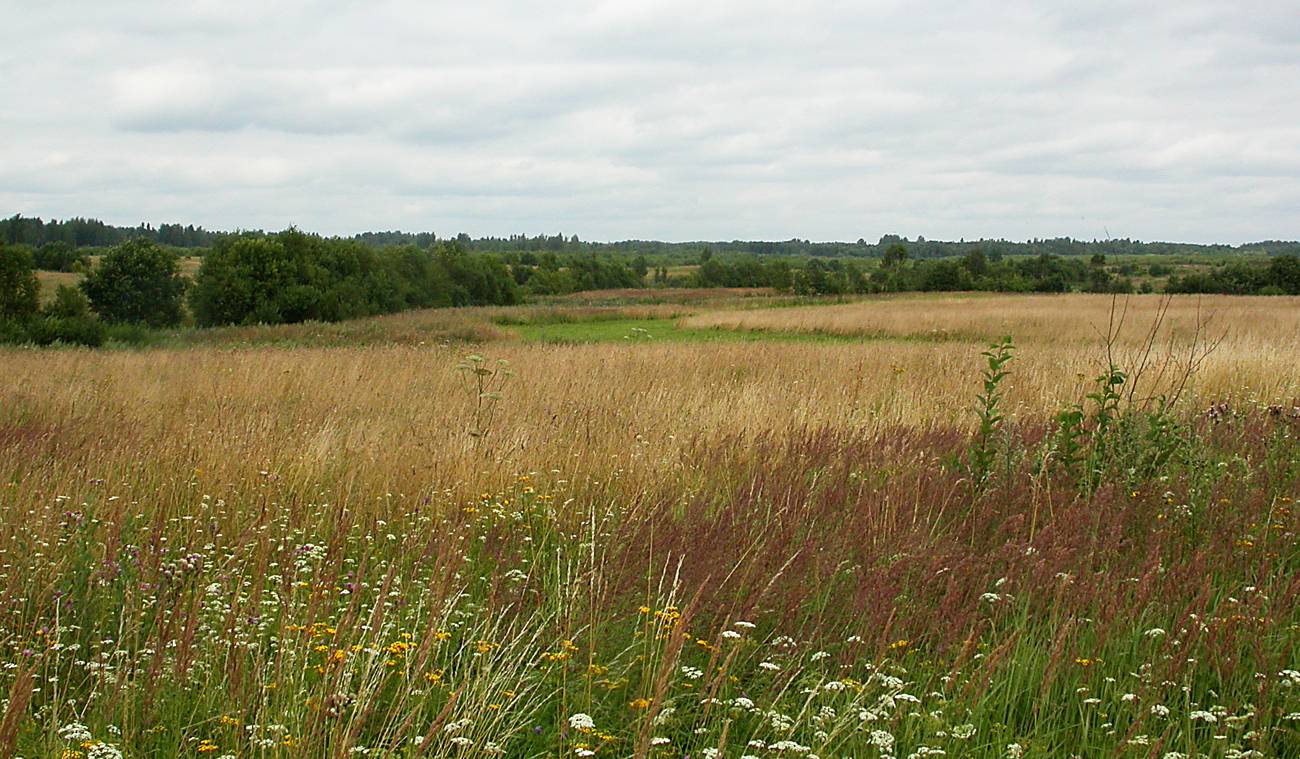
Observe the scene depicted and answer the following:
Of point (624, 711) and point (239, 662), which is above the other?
point (239, 662)

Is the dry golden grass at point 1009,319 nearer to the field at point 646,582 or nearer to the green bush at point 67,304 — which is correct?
the field at point 646,582

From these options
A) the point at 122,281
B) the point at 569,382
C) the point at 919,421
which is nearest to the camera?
the point at 919,421

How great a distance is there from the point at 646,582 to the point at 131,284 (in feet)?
247

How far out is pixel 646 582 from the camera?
3.84 meters

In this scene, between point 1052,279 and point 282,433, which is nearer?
point 282,433

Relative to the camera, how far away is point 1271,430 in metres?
6.75

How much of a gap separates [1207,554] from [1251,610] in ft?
2.07

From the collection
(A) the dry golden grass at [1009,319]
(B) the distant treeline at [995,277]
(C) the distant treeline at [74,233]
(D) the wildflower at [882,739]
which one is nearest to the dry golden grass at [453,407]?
(D) the wildflower at [882,739]

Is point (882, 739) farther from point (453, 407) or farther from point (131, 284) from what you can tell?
point (131, 284)

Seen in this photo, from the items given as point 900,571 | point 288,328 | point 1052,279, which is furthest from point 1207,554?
point 1052,279

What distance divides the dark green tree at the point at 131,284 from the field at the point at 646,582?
68.8 meters

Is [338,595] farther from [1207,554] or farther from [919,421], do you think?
[919,421]

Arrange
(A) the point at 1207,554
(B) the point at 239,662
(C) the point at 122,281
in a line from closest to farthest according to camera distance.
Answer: (B) the point at 239,662 → (A) the point at 1207,554 → (C) the point at 122,281

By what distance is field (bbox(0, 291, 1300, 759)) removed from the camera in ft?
8.85
